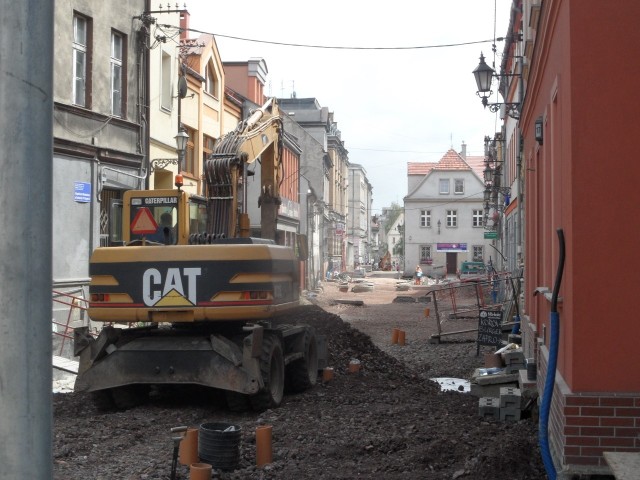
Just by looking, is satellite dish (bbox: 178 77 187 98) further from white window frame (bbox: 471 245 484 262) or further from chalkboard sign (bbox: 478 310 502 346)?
white window frame (bbox: 471 245 484 262)

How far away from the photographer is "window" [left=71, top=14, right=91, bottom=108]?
18703mm

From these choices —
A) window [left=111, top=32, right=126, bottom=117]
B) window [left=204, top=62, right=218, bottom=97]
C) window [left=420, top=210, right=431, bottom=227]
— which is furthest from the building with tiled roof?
window [left=111, top=32, right=126, bottom=117]

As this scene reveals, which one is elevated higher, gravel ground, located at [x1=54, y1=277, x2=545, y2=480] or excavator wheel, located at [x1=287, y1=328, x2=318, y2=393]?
excavator wheel, located at [x1=287, y1=328, x2=318, y2=393]

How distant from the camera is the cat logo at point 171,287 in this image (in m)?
10.3

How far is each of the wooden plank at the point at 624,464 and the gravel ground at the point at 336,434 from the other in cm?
125

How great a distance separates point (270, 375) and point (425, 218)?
65789 mm

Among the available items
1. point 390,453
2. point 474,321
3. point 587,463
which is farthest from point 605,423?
point 474,321

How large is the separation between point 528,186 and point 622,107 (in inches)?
301

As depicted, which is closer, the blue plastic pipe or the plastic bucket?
the blue plastic pipe

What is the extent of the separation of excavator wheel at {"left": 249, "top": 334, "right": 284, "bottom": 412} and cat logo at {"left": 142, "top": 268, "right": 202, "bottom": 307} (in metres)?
1.05

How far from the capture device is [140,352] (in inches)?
412

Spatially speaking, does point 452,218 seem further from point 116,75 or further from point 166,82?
point 116,75

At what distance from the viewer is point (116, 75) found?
20.8 metres

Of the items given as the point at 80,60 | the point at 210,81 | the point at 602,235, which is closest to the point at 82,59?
the point at 80,60
